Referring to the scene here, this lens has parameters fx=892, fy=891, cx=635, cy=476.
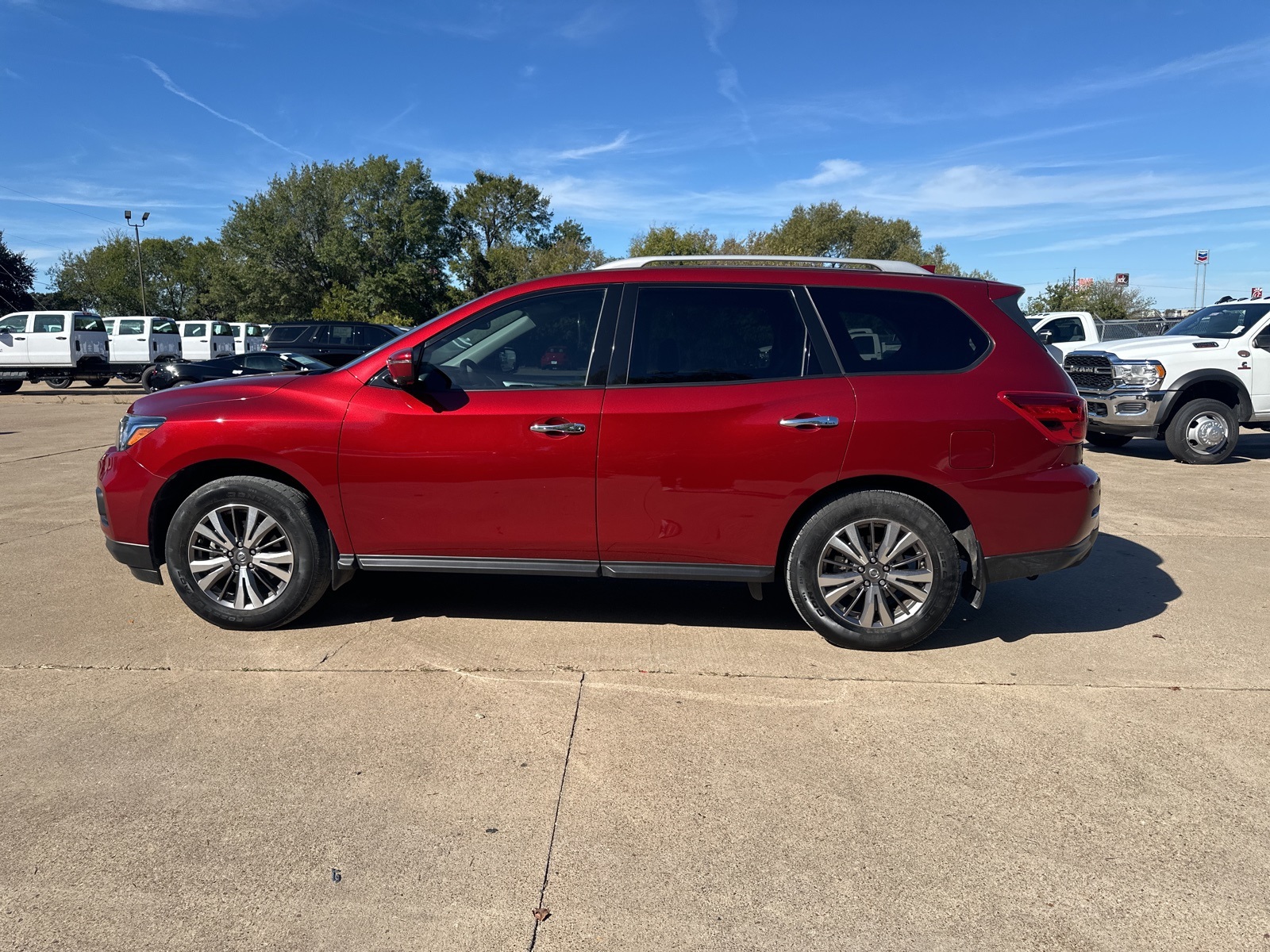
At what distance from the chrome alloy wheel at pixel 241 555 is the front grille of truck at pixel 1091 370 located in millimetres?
9940

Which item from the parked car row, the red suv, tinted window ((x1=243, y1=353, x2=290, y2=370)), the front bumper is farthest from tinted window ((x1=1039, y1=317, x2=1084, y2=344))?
tinted window ((x1=243, y1=353, x2=290, y2=370))

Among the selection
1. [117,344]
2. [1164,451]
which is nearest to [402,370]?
[1164,451]

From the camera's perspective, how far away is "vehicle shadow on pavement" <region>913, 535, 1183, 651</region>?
15.7 ft

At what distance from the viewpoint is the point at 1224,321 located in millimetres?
11539

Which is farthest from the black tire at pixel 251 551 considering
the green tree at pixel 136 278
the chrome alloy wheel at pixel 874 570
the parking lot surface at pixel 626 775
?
the green tree at pixel 136 278

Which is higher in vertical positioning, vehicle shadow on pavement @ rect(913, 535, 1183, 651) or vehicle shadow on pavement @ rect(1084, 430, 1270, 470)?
vehicle shadow on pavement @ rect(1084, 430, 1270, 470)

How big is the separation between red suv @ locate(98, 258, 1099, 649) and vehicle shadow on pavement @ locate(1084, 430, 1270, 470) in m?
8.46

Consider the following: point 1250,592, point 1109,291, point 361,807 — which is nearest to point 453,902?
point 361,807

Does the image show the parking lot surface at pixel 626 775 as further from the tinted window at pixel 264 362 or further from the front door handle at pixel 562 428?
the tinted window at pixel 264 362

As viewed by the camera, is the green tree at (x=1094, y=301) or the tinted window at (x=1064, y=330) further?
the green tree at (x=1094, y=301)

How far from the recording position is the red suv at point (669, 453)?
426cm

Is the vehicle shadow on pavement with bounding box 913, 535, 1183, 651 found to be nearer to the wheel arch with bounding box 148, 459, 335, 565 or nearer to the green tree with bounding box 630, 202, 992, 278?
the wheel arch with bounding box 148, 459, 335, 565

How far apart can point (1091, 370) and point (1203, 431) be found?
1.50 metres

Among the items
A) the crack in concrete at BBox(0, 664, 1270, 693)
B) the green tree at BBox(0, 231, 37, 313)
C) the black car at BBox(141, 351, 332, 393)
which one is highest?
the green tree at BBox(0, 231, 37, 313)
